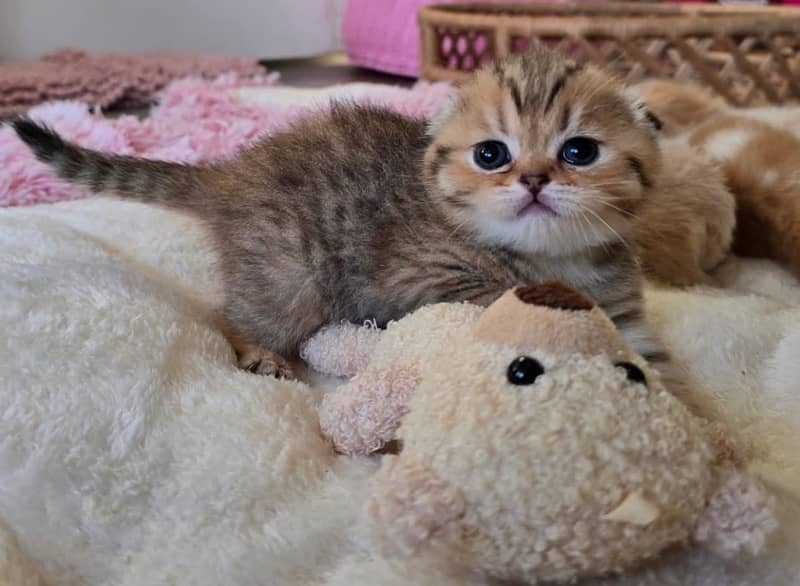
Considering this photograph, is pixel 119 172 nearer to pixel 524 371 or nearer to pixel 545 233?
pixel 545 233

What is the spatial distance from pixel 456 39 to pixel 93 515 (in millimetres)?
2042

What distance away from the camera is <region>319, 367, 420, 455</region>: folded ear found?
0.78 metres

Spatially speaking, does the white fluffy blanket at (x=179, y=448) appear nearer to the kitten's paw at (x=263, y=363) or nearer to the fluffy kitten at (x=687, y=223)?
the kitten's paw at (x=263, y=363)

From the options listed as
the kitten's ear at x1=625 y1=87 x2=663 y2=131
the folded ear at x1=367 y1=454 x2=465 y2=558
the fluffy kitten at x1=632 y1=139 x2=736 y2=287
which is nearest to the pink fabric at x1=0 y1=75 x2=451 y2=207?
the fluffy kitten at x1=632 y1=139 x2=736 y2=287

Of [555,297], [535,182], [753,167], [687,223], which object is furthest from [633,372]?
[753,167]

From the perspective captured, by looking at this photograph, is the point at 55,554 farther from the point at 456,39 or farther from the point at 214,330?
the point at 456,39

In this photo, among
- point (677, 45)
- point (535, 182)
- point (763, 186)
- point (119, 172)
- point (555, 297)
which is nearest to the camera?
point (555, 297)

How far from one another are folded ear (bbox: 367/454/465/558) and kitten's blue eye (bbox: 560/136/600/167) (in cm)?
49

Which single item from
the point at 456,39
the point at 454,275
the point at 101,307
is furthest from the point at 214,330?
the point at 456,39

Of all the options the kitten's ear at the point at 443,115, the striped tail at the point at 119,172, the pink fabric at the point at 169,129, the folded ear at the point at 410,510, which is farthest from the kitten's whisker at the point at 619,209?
the pink fabric at the point at 169,129

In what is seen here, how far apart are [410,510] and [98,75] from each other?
276 cm

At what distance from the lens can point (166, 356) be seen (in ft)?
2.94

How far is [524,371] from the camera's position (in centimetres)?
62

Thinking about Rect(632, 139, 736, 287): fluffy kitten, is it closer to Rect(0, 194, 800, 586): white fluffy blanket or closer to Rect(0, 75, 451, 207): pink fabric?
Rect(0, 194, 800, 586): white fluffy blanket
